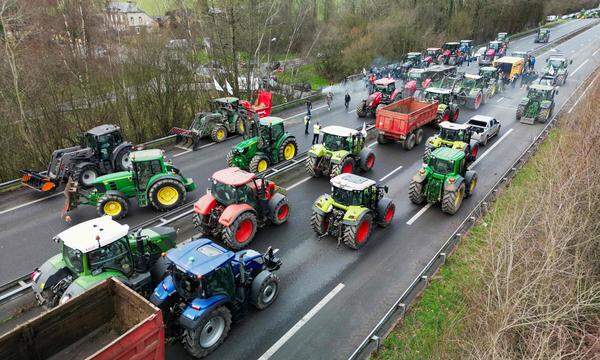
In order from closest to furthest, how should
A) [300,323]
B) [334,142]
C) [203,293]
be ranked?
[203,293] → [300,323] → [334,142]

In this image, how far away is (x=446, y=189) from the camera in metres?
13.9

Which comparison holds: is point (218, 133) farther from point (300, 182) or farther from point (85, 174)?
point (85, 174)

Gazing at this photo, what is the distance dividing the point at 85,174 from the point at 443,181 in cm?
1426

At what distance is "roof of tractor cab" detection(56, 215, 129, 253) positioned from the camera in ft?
28.4

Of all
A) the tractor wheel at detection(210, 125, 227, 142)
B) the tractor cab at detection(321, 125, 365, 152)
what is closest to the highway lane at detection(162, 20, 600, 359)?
the tractor cab at detection(321, 125, 365, 152)

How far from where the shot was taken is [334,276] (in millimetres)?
11164

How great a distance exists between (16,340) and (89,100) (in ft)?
54.5

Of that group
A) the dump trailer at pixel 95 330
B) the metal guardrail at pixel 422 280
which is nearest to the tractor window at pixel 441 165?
the metal guardrail at pixel 422 280

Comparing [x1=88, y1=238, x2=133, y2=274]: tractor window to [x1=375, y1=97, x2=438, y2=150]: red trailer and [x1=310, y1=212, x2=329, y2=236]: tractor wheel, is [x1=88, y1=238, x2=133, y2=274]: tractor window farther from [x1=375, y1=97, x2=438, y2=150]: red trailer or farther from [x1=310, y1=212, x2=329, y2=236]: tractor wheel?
[x1=375, y1=97, x2=438, y2=150]: red trailer

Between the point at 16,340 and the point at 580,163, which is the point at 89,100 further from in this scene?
the point at 580,163

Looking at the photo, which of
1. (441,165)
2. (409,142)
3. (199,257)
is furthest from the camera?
(409,142)

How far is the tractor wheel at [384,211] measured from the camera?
1296cm

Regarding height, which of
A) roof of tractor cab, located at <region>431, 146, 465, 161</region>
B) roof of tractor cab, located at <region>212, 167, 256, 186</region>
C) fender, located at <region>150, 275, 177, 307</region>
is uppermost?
roof of tractor cab, located at <region>212, 167, 256, 186</region>

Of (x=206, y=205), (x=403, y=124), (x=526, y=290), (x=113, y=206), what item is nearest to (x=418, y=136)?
(x=403, y=124)
